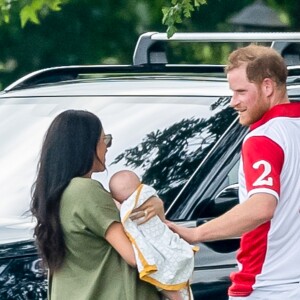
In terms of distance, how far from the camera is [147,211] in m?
4.69

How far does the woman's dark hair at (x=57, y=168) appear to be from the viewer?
4.68m

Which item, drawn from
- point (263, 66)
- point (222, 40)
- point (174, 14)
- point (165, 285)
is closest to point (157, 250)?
point (165, 285)

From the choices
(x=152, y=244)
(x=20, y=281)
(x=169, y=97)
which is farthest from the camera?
(x=169, y=97)

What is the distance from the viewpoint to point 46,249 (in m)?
4.70

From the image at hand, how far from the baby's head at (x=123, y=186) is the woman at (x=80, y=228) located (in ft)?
0.24

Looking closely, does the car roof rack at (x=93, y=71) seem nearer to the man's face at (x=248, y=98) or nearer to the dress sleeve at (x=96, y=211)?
the man's face at (x=248, y=98)

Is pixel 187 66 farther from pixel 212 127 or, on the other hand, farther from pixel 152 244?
pixel 152 244

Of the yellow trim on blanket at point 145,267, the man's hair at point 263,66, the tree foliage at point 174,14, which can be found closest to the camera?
the yellow trim on blanket at point 145,267

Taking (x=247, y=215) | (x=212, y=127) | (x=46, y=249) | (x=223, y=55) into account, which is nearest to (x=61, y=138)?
(x=46, y=249)

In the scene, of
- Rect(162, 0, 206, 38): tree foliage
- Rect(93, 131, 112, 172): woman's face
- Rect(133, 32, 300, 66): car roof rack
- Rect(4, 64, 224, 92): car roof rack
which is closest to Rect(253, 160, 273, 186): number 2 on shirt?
Rect(93, 131, 112, 172): woman's face

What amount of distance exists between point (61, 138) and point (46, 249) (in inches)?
15.2

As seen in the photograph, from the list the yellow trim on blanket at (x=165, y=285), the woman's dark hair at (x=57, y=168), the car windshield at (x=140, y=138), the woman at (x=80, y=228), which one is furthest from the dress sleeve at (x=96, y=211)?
the car windshield at (x=140, y=138)

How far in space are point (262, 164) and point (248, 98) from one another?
297 millimetres

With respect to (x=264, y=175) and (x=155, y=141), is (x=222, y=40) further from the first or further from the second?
(x=264, y=175)
